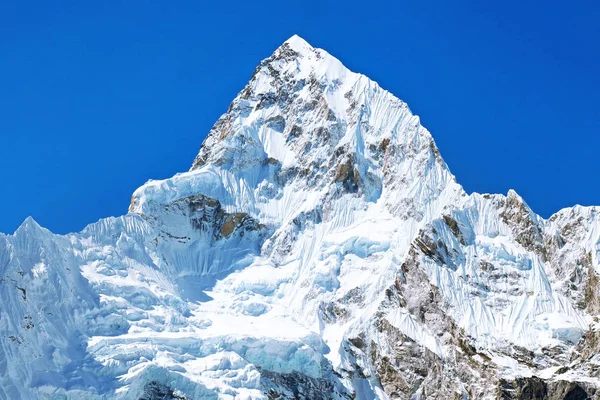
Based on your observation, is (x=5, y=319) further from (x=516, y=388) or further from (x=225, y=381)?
(x=516, y=388)

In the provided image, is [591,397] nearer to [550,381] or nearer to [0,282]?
[550,381]

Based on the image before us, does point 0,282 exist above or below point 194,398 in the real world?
above

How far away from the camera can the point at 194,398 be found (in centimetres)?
19538

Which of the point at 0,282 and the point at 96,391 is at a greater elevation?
the point at 0,282

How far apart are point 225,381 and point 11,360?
28.2m

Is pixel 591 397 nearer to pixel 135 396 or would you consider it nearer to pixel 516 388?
pixel 516 388

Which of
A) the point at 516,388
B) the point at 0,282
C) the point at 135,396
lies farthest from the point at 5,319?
the point at 516,388

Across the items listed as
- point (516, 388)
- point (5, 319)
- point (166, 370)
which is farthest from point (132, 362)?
point (516, 388)

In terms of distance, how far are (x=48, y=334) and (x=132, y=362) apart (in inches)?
455

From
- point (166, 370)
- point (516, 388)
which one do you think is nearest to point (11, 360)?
point (166, 370)

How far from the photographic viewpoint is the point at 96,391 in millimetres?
192250

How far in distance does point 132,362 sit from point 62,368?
9.02m

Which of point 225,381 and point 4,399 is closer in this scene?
point 4,399

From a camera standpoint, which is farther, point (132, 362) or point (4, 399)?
point (132, 362)
